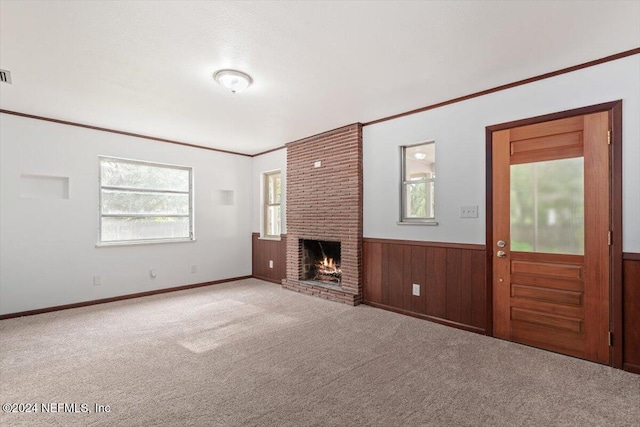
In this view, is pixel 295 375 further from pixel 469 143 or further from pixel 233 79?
pixel 469 143

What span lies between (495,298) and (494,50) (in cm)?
230

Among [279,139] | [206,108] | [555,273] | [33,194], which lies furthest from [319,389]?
[33,194]

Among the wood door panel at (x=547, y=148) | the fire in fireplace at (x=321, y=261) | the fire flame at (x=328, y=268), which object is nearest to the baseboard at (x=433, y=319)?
the fire flame at (x=328, y=268)

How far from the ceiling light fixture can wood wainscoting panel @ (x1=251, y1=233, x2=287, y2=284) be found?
10.6 feet

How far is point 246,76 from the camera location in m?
2.97

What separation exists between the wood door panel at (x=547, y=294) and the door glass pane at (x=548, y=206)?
0.35 metres

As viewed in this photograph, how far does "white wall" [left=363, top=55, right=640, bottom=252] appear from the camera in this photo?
8.34 ft

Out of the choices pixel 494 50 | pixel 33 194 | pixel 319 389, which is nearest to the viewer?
pixel 319 389

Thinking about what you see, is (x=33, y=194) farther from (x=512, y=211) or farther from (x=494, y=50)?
(x=512, y=211)

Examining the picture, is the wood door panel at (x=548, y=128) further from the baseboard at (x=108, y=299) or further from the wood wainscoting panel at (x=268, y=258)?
the baseboard at (x=108, y=299)

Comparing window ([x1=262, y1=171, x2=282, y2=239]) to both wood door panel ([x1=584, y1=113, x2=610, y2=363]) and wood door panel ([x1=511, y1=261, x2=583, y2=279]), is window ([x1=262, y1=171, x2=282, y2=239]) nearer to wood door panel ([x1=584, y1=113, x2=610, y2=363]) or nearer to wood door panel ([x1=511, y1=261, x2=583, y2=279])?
wood door panel ([x1=511, y1=261, x2=583, y2=279])

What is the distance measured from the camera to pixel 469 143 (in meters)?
3.47

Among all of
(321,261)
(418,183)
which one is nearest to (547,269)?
(418,183)

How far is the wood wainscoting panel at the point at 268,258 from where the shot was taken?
5.93 metres
